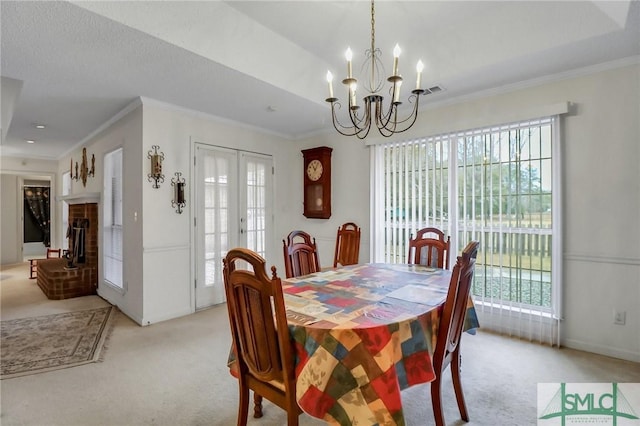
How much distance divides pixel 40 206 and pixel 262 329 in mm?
10415

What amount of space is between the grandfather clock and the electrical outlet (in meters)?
3.19

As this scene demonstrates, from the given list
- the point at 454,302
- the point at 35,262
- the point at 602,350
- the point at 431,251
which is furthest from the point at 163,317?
the point at 35,262

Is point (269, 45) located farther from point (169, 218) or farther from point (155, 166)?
point (169, 218)

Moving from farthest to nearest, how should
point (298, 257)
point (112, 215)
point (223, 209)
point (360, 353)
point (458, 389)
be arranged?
point (112, 215), point (223, 209), point (298, 257), point (458, 389), point (360, 353)

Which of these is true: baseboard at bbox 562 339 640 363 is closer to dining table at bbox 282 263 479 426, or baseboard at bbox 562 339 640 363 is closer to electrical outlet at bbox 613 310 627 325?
electrical outlet at bbox 613 310 627 325

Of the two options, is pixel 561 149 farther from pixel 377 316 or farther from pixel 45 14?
pixel 45 14

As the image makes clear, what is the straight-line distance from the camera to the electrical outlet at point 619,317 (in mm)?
2623

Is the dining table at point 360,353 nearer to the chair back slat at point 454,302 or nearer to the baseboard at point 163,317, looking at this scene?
the chair back slat at point 454,302

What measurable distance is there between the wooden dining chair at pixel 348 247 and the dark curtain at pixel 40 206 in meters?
8.61

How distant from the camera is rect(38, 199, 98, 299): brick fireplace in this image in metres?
4.50

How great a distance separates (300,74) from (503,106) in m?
2.07

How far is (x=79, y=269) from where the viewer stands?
4.73m

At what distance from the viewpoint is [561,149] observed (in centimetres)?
287

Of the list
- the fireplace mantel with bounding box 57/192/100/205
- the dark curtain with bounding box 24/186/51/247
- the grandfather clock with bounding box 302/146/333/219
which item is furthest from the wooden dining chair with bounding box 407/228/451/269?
the dark curtain with bounding box 24/186/51/247
